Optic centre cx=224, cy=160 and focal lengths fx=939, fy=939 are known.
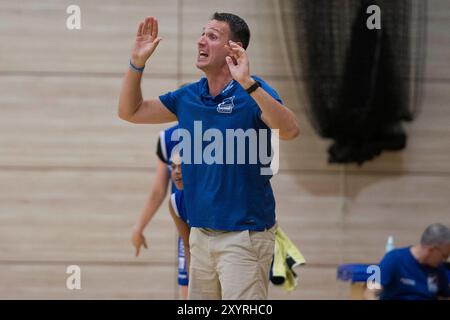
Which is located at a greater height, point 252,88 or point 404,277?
point 252,88

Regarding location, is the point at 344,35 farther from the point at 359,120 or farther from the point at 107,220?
the point at 107,220

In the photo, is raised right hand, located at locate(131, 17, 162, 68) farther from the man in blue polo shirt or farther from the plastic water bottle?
the plastic water bottle

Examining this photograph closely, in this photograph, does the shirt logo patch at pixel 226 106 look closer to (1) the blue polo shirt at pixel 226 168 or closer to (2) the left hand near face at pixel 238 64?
(1) the blue polo shirt at pixel 226 168

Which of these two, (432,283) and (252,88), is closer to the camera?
(252,88)

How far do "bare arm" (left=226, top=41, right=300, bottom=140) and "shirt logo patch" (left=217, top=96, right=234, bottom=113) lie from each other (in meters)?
0.17

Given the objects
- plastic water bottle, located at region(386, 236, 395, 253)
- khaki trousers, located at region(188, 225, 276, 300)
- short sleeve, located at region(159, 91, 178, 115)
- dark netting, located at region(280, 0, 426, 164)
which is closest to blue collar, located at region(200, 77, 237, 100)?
short sleeve, located at region(159, 91, 178, 115)

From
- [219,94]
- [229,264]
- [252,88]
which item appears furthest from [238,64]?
[229,264]

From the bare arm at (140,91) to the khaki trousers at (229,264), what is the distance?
619 millimetres

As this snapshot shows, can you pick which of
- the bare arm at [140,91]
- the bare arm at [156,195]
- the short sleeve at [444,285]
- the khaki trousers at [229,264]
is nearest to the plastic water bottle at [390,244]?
the short sleeve at [444,285]

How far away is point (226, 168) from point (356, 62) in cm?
319

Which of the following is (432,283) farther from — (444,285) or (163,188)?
(163,188)

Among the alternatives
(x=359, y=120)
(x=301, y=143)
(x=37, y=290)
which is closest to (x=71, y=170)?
(x=37, y=290)

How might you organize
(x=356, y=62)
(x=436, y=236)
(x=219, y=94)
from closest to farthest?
1. (x=219, y=94)
2. (x=436, y=236)
3. (x=356, y=62)

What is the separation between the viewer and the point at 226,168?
434cm
